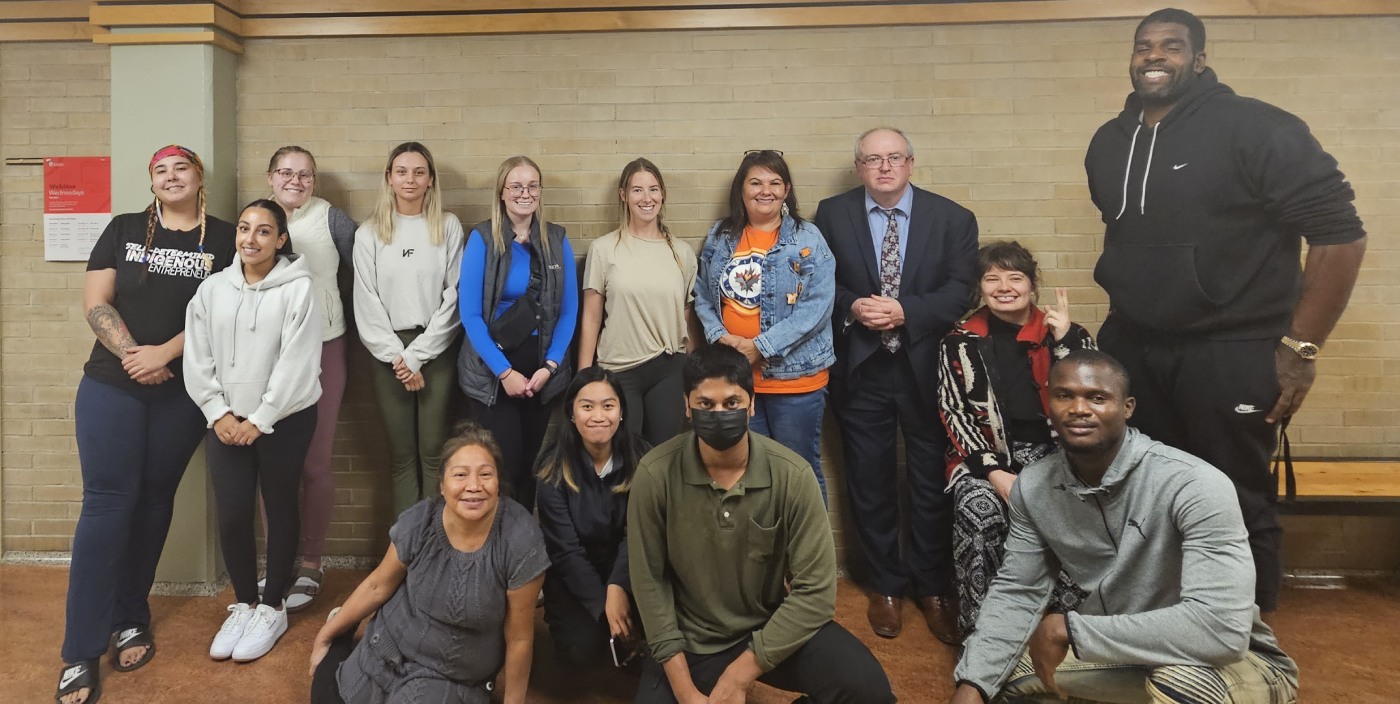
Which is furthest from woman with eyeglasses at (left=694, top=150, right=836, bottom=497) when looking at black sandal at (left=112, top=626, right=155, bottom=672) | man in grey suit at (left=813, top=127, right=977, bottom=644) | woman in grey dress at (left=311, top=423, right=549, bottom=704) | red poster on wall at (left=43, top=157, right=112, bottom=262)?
red poster on wall at (left=43, top=157, right=112, bottom=262)

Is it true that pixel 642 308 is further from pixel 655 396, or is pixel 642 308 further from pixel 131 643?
pixel 131 643

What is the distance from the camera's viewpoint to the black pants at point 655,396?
3.20 meters

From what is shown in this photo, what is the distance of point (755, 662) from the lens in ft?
7.01

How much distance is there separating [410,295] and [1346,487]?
3.96m

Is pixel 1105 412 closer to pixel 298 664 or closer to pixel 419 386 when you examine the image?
pixel 419 386

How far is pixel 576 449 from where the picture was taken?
8.69 feet

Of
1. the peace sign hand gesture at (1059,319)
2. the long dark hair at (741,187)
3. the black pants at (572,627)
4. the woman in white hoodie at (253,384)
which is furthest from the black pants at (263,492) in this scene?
the peace sign hand gesture at (1059,319)

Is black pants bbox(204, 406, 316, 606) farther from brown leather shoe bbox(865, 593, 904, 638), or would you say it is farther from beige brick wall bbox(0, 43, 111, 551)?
brown leather shoe bbox(865, 593, 904, 638)

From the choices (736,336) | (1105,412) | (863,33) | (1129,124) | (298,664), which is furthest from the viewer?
(863,33)

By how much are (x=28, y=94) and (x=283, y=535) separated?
8.45 ft

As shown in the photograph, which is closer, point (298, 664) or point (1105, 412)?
point (1105, 412)

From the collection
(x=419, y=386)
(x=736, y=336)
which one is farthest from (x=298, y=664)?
(x=736, y=336)

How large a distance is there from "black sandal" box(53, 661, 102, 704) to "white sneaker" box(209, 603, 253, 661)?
1.11ft

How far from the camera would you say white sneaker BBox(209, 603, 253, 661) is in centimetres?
287
